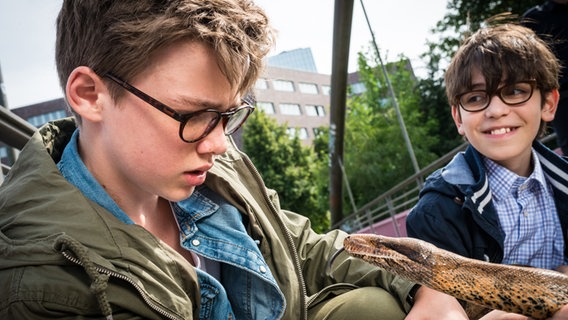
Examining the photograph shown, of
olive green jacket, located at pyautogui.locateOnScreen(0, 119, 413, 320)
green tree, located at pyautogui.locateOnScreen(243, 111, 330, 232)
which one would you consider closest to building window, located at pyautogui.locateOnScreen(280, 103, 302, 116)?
green tree, located at pyautogui.locateOnScreen(243, 111, 330, 232)

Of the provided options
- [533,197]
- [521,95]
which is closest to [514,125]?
[521,95]

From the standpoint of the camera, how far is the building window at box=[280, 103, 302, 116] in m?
59.7

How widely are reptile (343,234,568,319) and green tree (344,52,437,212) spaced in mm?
25393

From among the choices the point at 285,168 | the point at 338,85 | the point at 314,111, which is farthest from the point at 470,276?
the point at 314,111

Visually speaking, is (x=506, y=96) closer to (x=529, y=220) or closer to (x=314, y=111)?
(x=529, y=220)

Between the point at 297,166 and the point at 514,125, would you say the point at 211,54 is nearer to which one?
the point at 514,125

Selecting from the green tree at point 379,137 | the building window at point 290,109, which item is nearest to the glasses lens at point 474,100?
the green tree at point 379,137

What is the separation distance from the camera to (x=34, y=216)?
1360 mm

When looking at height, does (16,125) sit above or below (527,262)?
above

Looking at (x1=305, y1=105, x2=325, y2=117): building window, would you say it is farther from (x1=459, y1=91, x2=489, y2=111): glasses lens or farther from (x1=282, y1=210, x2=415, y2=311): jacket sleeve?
(x1=282, y1=210, x2=415, y2=311): jacket sleeve

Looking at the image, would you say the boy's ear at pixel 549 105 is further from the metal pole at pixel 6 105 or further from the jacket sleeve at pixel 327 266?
the metal pole at pixel 6 105

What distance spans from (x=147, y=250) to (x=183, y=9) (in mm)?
784

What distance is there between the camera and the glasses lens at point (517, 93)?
2578 mm

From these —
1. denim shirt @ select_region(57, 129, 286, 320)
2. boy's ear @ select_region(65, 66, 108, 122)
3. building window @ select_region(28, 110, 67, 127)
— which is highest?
boy's ear @ select_region(65, 66, 108, 122)
